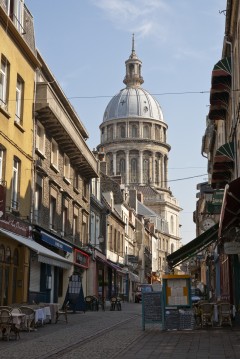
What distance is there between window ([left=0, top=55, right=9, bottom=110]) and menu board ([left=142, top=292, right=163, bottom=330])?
316 inches

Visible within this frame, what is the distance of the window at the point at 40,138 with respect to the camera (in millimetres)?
23953

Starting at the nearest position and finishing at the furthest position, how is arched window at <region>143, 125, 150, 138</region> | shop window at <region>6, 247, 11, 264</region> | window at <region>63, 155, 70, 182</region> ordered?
shop window at <region>6, 247, 11, 264</region> → window at <region>63, 155, 70, 182</region> → arched window at <region>143, 125, 150, 138</region>

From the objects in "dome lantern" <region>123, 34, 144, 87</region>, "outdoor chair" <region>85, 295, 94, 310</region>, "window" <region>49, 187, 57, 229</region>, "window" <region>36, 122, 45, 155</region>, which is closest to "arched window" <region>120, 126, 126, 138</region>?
"dome lantern" <region>123, 34, 144, 87</region>

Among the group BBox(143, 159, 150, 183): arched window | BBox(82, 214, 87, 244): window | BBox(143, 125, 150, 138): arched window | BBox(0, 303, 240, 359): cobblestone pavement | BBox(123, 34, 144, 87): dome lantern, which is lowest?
BBox(0, 303, 240, 359): cobblestone pavement

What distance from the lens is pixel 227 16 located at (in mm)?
20516

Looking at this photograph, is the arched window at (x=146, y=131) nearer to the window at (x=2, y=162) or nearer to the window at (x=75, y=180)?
the window at (x=75, y=180)

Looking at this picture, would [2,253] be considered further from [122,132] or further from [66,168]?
[122,132]

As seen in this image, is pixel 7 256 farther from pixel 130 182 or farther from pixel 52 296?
pixel 130 182

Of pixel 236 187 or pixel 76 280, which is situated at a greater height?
pixel 236 187

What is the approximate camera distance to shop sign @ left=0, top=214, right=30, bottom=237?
18.6m

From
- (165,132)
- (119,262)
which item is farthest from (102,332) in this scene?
(165,132)

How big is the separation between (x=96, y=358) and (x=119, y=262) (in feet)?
128

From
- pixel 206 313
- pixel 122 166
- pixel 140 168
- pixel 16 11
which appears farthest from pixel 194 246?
pixel 122 166

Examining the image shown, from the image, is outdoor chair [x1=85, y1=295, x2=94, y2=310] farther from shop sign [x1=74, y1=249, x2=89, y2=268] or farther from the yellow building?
the yellow building
